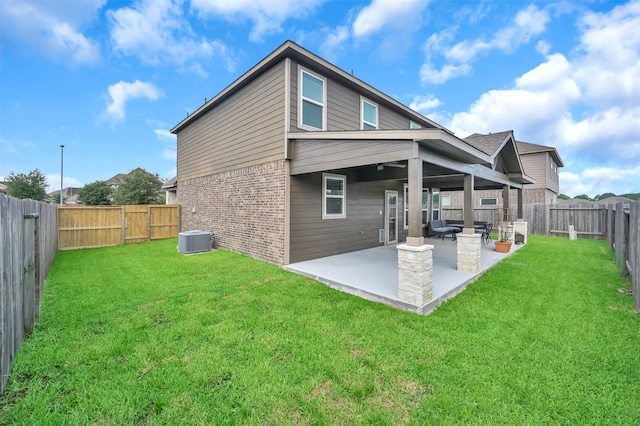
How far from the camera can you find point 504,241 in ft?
29.7

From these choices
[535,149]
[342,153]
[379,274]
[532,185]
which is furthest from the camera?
[535,149]

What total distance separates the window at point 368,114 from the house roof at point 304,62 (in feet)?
0.80

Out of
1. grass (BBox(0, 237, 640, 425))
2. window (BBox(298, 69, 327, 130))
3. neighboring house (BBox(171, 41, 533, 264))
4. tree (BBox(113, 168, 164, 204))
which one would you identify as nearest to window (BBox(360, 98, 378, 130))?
neighboring house (BBox(171, 41, 533, 264))

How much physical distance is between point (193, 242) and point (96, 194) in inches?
1264

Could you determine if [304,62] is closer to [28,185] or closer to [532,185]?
[532,185]

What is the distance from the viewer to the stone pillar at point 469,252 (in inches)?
242

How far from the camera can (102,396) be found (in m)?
2.28

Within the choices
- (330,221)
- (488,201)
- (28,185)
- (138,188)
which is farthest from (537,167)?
(28,185)

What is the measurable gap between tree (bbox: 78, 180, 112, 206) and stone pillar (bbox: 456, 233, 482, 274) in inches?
1535

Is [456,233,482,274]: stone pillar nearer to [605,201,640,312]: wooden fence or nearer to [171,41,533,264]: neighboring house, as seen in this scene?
[171,41,533,264]: neighboring house

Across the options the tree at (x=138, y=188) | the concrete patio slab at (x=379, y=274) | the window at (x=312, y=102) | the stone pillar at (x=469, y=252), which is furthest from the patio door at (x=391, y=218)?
the tree at (x=138, y=188)

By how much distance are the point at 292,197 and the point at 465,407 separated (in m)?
5.46

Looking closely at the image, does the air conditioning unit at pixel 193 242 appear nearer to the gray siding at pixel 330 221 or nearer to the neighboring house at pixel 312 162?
the neighboring house at pixel 312 162

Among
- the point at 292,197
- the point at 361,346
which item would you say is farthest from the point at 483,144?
the point at 361,346
